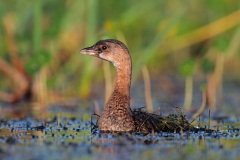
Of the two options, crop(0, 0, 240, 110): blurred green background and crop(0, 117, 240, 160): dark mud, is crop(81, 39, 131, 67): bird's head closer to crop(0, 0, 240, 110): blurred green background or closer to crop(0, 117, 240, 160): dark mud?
crop(0, 117, 240, 160): dark mud

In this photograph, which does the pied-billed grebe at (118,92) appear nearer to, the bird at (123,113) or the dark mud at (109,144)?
the bird at (123,113)

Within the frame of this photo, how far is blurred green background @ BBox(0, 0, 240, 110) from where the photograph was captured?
12.5 m

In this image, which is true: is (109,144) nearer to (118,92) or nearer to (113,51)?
(118,92)

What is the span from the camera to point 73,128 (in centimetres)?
967

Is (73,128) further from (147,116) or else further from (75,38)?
(75,38)

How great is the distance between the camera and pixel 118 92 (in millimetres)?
9109

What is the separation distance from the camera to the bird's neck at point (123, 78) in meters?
9.16

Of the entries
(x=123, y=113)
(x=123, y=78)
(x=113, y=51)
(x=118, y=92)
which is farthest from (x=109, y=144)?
(x=113, y=51)

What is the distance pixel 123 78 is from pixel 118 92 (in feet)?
0.72

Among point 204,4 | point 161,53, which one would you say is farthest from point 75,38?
point 204,4

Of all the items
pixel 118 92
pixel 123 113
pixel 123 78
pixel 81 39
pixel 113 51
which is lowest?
pixel 123 113

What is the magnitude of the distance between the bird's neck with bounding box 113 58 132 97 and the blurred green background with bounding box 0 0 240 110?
2.71 metres

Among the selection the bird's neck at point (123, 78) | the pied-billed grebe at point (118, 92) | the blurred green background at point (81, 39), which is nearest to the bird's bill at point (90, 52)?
the pied-billed grebe at point (118, 92)

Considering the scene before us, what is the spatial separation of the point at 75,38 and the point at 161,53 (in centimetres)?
218
